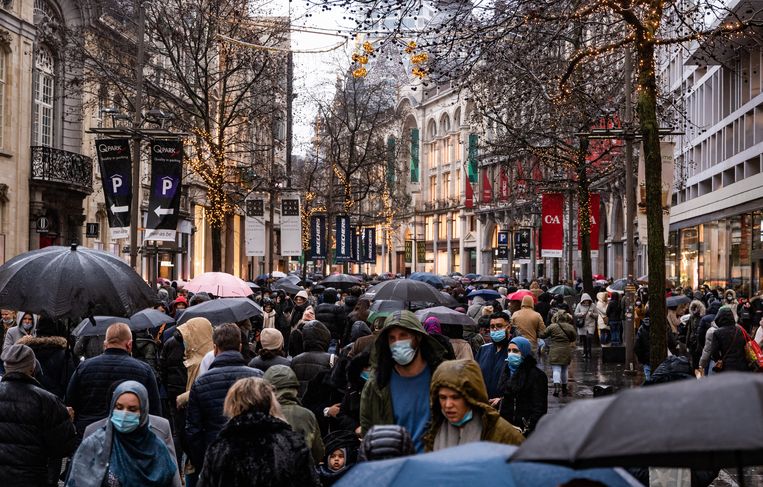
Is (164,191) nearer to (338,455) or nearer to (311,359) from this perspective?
(311,359)

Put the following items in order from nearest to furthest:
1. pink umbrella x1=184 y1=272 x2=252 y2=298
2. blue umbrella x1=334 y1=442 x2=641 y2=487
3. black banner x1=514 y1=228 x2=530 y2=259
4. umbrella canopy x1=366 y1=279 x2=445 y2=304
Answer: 1. blue umbrella x1=334 y1=442 x2=641 y2=487
2. umbrella canopy x1=366 y1=279 x2=445 y2=304
3. pink umbrella x1=184 y1=272 x2=252 y2=298
4. black banner x1=514 y1=228 x2=530 y2=259

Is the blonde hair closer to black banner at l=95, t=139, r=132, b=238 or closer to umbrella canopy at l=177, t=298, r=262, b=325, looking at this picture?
umbrella canopy at l=177, t=298, r=262, b=325

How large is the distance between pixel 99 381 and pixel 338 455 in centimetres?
210

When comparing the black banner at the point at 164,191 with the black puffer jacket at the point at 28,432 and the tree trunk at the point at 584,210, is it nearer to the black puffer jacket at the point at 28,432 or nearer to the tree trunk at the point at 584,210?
the tree trunk at the point at 584,210

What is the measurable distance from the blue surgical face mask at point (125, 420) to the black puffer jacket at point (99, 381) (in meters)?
2.03

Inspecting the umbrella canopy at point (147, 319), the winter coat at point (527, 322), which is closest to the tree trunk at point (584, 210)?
the winter coat at point (527, 322)

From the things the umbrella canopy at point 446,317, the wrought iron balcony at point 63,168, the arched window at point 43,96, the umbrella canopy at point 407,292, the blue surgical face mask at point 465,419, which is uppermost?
the arched window at point 43,96

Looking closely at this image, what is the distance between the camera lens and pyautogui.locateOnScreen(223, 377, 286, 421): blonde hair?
5.95 meters

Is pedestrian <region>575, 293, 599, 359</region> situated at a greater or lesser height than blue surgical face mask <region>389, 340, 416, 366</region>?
lesser

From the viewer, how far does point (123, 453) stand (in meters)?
6.51

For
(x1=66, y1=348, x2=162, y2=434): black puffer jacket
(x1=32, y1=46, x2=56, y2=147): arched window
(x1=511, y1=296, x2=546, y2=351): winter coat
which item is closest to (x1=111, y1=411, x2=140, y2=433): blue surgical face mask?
(x1=66, y1=348, x2=162, y2=434): black puffer jacket

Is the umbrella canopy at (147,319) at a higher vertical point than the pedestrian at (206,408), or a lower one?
higher

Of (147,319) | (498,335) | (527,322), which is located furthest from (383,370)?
(527,322)

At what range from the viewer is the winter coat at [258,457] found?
5.66 metres
